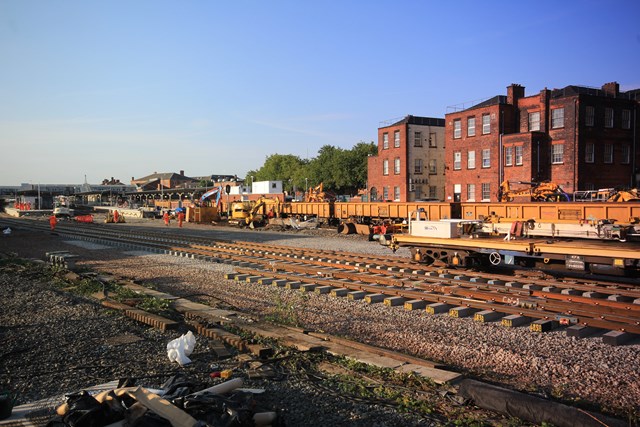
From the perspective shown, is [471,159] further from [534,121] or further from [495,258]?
[495,258]

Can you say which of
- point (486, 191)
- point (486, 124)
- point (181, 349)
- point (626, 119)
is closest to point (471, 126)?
point (486, 124)

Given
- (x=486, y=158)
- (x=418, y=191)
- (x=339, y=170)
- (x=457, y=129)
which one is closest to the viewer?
(x=486, y=158)

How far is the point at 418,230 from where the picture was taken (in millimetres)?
15578

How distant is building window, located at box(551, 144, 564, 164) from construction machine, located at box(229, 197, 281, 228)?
68.1ft

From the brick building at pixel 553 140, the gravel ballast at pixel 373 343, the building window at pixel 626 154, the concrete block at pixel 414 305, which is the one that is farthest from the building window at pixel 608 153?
the gravel ballast at pixel 373 343

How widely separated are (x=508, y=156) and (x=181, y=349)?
36077 millimetres

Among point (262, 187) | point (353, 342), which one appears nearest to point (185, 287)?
point (353, 342)

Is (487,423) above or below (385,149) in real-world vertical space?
below

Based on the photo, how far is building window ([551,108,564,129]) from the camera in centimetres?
3741

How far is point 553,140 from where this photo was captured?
3778 cm

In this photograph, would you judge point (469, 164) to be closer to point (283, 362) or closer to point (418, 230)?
point (418, 230)

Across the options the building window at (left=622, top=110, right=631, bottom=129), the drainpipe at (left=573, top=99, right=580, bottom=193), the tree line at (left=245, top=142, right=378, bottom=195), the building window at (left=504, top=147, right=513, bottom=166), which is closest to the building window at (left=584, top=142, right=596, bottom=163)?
the drainpipe at (left=573, top=99, right=580, bottom=193)

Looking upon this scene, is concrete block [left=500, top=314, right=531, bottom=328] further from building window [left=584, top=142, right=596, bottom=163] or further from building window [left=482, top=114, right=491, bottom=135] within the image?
building window [left=482, top=114, right=491, bottom=135]

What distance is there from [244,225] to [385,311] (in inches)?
1194
